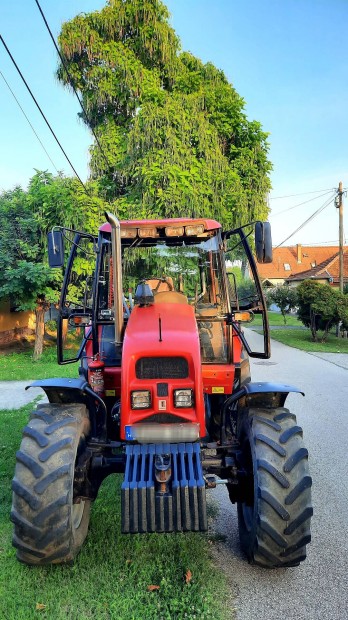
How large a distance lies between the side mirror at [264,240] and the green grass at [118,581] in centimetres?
239

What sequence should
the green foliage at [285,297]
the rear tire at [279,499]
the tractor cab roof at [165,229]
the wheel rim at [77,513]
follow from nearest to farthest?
the rear tire at [279,499] → the wheel rim at [77,513] → the tractor cab roof at [165,229] → the green foliage at [285,297]

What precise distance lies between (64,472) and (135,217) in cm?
1171

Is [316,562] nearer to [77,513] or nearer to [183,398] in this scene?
[183,398]

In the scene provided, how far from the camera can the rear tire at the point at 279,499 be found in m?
3.03

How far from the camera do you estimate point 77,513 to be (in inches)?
135

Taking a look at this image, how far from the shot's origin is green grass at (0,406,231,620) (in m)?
2.80

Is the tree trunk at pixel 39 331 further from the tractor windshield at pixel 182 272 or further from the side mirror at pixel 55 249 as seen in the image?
the side mirror at pixel 55 249

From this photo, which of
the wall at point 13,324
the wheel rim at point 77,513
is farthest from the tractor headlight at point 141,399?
the wall at point 13,324

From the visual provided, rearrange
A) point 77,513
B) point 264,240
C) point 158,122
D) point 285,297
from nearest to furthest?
1. point 77,513
2. point 264,240
3. point 158,122
4. point 285,297

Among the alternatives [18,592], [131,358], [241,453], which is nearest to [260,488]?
[241,453]

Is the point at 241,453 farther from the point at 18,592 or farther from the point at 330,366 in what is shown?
the point at 330,366

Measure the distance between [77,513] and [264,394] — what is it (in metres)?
1.61

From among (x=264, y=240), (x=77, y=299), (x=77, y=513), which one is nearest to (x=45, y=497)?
(x=77, y=513)

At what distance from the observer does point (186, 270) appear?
4824 millimetres
